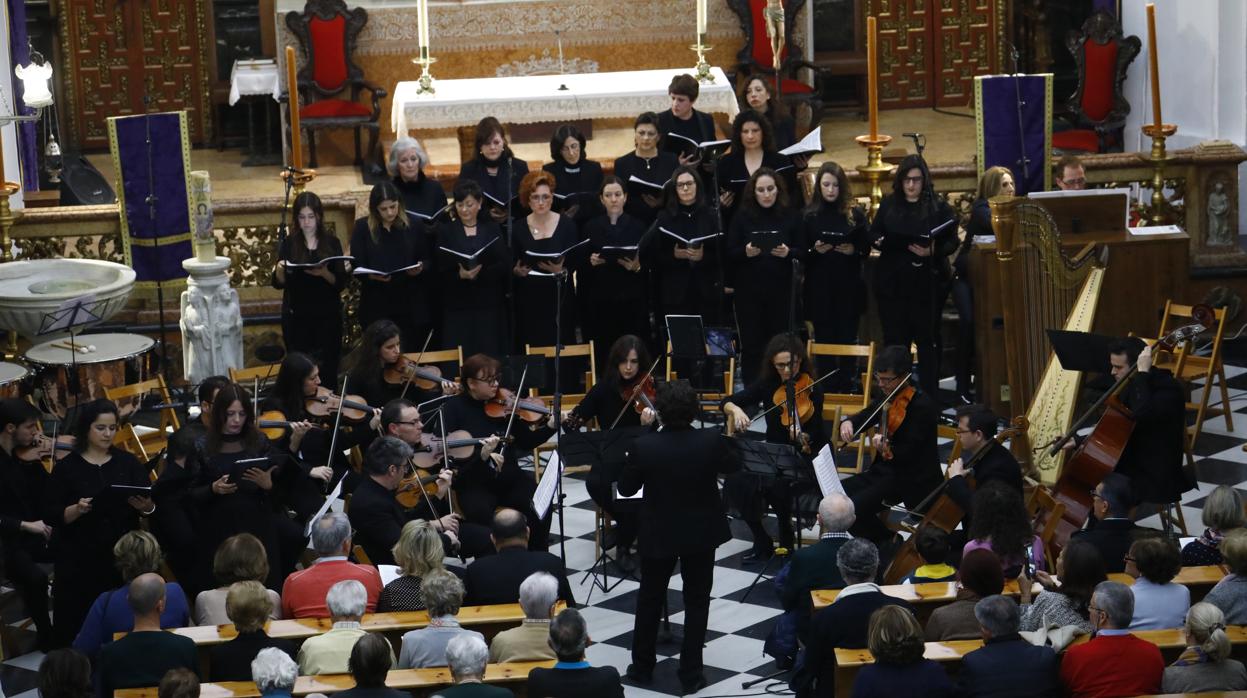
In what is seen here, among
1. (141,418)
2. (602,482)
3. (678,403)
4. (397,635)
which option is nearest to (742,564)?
(602,482)

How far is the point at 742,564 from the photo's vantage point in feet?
31.4

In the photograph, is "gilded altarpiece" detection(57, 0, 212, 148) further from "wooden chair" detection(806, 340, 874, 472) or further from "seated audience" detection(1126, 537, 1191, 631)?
"seated audience" detection(1126, 537, 1191, 631)

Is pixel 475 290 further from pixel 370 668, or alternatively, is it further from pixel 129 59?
pixel 129 59

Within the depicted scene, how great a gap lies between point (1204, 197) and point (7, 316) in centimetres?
751

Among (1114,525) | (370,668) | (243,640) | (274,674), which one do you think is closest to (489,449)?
(243,640)

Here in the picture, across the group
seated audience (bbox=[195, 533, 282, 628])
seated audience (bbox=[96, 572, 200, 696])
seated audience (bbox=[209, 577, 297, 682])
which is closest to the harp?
seated audience (bbox=[195, 533, 282, 628])

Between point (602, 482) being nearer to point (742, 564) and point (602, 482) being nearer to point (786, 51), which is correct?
point (742, 564)

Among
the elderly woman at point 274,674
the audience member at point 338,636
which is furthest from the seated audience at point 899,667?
the elderly woman at point 274,674

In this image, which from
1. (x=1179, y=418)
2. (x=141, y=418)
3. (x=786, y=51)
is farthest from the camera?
(x=786, y=51)

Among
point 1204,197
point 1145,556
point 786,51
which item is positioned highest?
point 786,51

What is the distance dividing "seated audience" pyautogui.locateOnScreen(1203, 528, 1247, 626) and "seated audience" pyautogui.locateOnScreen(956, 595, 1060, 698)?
0.87 meters

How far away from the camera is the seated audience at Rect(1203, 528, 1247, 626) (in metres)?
7.04

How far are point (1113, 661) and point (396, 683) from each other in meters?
2.44

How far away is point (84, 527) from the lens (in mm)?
8594
